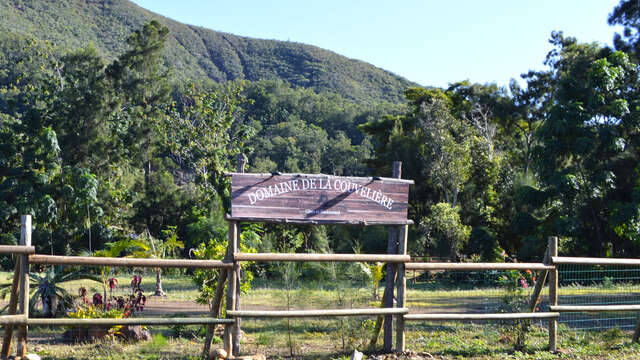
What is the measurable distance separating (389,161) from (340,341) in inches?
1036

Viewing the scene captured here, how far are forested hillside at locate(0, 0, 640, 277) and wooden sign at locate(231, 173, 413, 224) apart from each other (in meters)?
2.08

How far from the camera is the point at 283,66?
123m

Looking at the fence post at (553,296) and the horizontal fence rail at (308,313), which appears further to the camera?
the fence post at (553,296)

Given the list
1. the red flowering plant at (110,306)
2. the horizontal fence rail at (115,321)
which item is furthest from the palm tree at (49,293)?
the horizontal fence rail at (115,321)

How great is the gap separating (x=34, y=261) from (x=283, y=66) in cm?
11990

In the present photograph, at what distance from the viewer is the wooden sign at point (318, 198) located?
6855 millimetres

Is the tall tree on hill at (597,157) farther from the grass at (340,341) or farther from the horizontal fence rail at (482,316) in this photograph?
the horizontal fence rail at (482,316)

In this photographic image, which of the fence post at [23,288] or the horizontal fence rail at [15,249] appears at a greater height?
the horizontal fence rail at [15,249]

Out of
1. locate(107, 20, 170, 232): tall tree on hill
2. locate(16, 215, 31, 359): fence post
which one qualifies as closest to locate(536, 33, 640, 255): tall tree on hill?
locate(16, 215, 31, 359): fence post

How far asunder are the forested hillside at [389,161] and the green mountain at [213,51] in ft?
159

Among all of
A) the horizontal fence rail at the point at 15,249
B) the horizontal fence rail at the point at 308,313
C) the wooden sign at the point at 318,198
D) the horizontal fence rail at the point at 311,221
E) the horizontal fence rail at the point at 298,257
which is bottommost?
the horizontal fence rail at the point at 308,313

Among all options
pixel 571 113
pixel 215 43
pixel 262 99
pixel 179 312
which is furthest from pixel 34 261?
pixel 215 43

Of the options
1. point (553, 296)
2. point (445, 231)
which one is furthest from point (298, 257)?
point (445, 231)

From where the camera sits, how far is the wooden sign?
686cm
